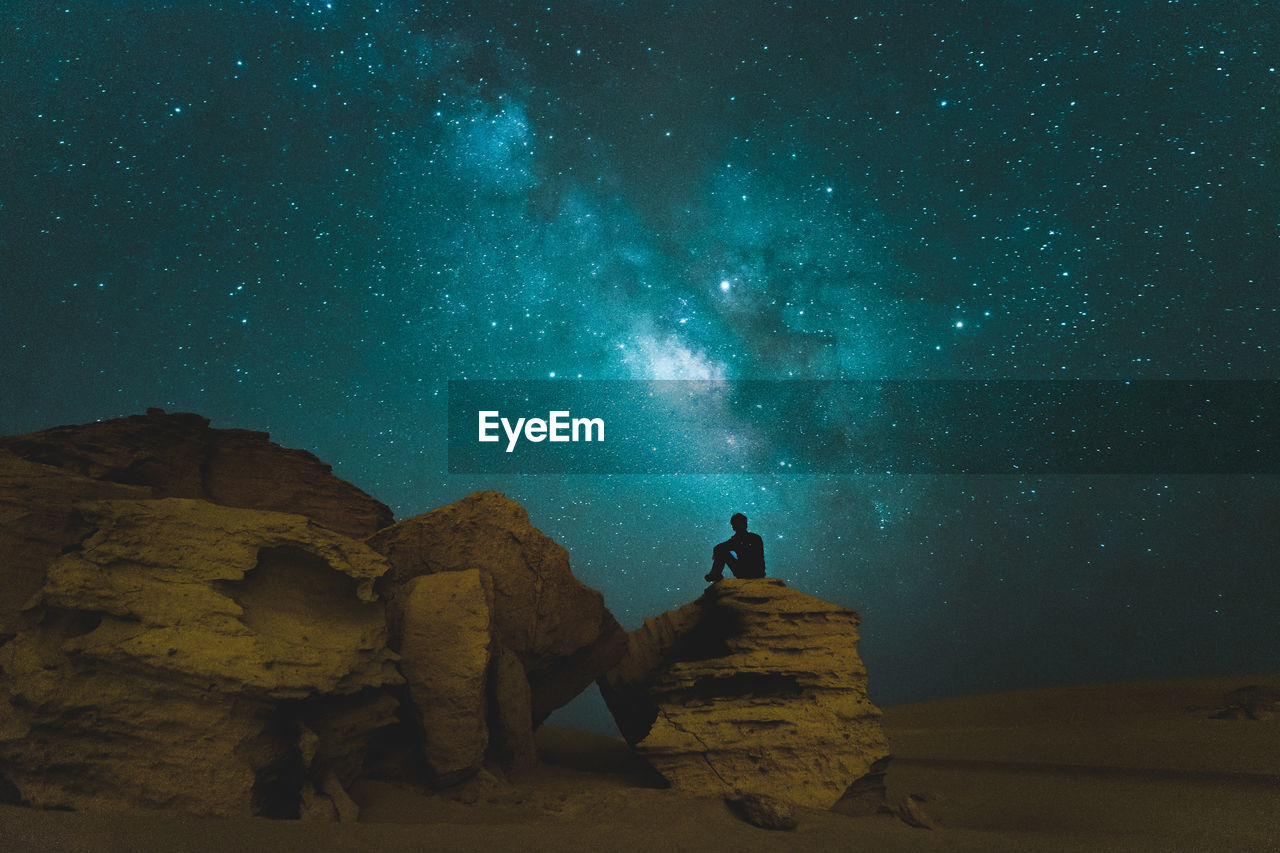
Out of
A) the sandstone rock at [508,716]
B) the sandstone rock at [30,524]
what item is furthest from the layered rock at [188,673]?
the sandstone rock at [508,716]

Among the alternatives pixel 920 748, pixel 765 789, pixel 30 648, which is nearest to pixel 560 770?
pixel 765 789

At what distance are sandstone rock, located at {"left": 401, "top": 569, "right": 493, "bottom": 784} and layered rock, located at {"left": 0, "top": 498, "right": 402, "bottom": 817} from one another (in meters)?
0.50

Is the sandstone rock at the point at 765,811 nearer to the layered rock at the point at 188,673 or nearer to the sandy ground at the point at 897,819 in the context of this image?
the sandy ground at the point at 897,819

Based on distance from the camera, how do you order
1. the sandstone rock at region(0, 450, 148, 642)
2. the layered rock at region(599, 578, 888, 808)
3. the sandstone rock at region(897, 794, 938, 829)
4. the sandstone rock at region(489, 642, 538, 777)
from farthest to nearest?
the sandstone rock at region(489, 642, 538, 777) < the layered rock at region(599, 578, 888, 808) < the sandstone rock at region(897, 794, 938, 829) < the sandstone rock at region(0, 450, 148, 642)

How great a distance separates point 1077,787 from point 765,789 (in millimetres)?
5067

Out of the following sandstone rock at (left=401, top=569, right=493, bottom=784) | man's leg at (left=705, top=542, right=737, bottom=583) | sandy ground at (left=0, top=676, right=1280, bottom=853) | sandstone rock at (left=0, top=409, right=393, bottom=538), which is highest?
sandstone rock at (left=0, top=409, right=393, bottom=538)

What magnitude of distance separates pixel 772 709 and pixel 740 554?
280 cm

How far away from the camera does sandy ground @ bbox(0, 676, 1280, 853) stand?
16.6 ft

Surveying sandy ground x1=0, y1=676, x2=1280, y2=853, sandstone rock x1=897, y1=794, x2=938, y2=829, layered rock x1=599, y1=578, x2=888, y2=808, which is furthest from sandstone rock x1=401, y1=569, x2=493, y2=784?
sandstone rock x1=897, y1=794, x2=938, y2=829

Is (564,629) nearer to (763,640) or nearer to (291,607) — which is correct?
(763,640)

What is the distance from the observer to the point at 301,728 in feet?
20.2

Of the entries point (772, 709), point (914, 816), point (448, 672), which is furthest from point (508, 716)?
point (914, 816)

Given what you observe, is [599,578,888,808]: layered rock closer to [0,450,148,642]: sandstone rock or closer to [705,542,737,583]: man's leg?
[705,542,737,583]: man's leg

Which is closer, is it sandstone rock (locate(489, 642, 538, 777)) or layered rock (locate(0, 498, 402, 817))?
layered rock (locate(0, 498, 402, 817))
